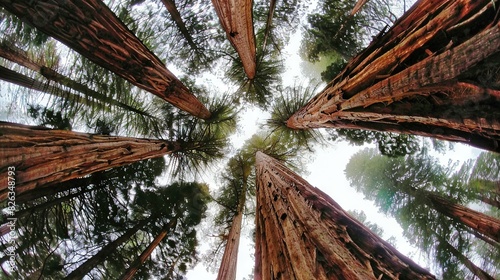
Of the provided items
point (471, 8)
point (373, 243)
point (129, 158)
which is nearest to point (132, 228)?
point (129, 158)

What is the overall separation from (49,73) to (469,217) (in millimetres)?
9368

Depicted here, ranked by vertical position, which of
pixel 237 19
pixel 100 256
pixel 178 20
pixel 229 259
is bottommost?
pixel 229 259

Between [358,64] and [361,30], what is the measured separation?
469 cm

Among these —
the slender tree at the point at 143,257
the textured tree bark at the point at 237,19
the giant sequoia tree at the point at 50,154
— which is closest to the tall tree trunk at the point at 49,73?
the giant sequoia tree at the point at 50,154

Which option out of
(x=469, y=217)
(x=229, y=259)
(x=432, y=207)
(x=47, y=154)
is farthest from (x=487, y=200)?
(x=47, y=154)

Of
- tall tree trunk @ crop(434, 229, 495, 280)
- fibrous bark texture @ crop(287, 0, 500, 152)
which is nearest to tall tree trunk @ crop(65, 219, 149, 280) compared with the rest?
fibrous bark texture @ crop(287, 0, 500, 152)

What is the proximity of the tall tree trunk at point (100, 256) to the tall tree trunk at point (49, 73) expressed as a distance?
101 inches

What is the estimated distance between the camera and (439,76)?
1.53 m

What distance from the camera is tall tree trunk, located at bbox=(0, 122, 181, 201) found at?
1848mm

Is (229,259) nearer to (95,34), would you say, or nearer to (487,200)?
(95,34)

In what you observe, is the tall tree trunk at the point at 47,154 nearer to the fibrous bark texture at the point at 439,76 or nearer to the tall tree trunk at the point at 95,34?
the tall tree trunk at the point at 95,34

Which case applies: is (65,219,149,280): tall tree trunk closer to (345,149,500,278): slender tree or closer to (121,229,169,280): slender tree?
(121,229,169,280): slender tree

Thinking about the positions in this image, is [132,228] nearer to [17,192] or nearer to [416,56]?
[17,192]

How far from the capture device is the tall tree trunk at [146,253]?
4.83 meters
